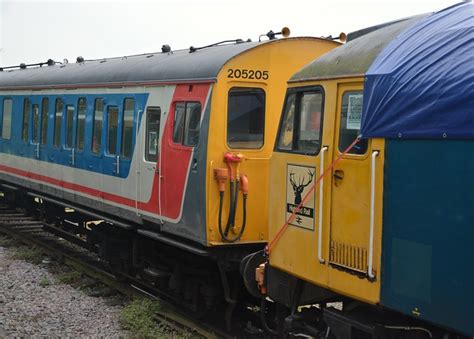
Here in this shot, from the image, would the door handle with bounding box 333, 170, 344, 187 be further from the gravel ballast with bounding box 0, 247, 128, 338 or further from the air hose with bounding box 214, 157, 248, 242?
the gravel ballast with bounding box 0, 247, 128, 338

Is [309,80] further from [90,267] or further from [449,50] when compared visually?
[90,267]

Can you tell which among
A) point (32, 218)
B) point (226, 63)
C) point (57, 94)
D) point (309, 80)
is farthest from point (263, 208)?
point (32, 218)

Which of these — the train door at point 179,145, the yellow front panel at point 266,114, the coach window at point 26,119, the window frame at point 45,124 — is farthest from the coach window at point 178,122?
the coach window at point 26,119

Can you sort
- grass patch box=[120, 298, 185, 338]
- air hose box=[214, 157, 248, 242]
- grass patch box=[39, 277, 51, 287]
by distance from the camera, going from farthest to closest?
grass patch box=[39, 277, 51, 287] → grass patch box=[120, 298, 185, 338] → air hose box=[214, 157, 248, 242]

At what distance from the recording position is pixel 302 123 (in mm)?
5691

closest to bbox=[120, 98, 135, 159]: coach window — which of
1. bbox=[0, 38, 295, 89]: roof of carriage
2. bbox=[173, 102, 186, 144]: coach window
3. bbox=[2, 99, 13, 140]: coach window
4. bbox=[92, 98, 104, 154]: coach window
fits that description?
bbox=[0, 38, 295, 89]: roof of carriage

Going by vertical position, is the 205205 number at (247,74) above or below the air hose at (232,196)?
above

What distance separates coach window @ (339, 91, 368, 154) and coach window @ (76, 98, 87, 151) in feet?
20.7

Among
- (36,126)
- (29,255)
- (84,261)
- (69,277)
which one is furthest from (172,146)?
(36,126)

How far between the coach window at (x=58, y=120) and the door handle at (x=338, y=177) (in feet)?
24.3

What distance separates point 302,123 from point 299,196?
2.15 feet

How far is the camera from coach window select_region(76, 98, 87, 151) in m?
10.5

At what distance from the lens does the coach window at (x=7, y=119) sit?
13.8 meters

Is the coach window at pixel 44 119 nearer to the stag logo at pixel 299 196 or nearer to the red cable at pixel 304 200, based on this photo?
the red cable at pixel 304 200
